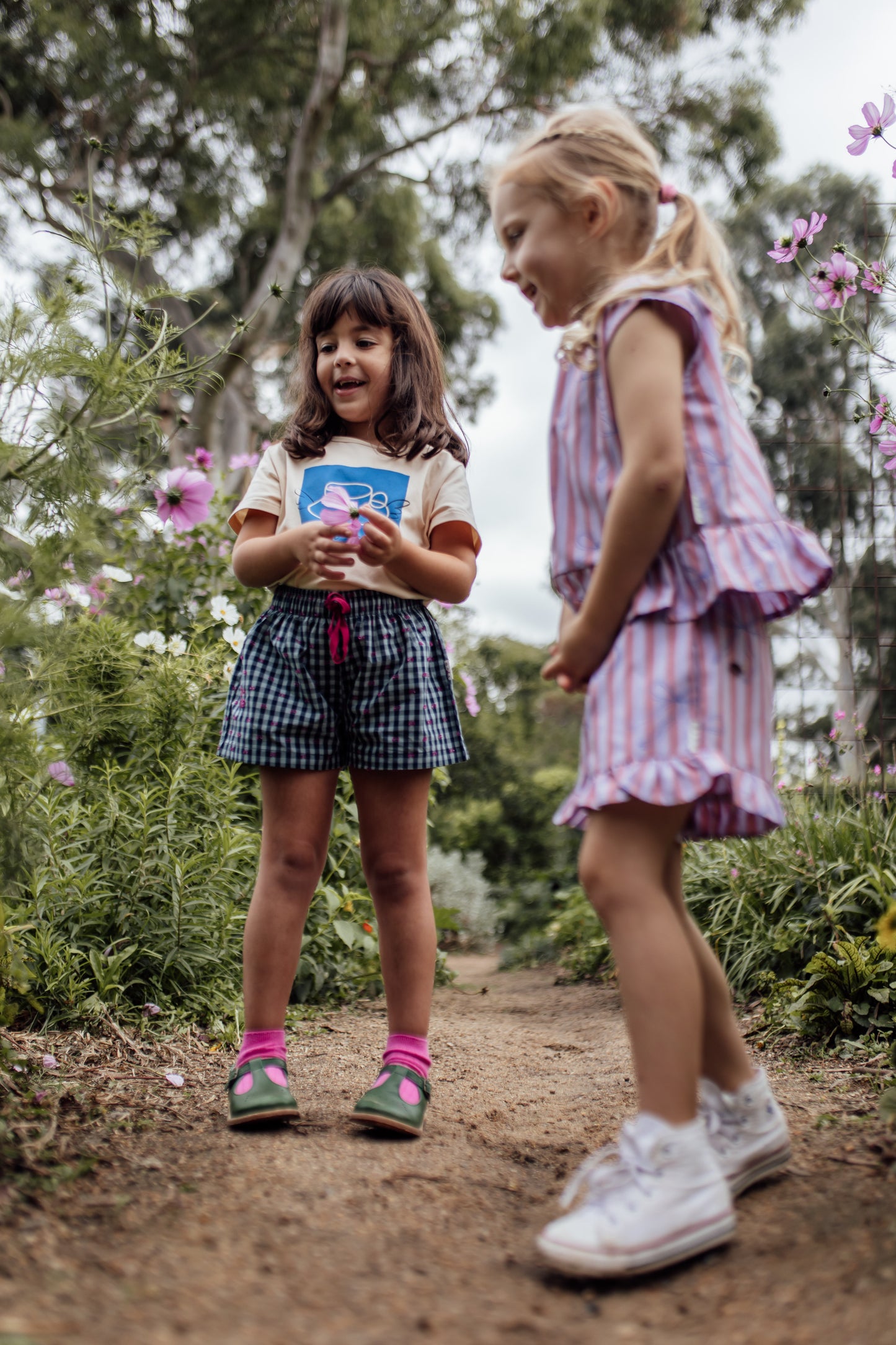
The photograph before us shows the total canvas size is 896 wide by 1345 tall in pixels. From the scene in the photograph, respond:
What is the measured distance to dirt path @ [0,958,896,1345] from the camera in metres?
1.03

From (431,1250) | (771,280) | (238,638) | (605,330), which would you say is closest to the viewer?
(431,1250)

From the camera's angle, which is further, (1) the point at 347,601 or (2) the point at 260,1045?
(1) the point at 347,601

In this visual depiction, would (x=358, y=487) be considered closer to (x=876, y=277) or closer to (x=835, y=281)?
(x=876, y=277)

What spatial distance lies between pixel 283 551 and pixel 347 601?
16 centimetres

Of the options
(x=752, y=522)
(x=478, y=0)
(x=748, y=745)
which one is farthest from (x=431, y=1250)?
(x=478, y=0)

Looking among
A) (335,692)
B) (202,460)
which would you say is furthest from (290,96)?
(335,692)

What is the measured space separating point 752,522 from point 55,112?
1066 cm

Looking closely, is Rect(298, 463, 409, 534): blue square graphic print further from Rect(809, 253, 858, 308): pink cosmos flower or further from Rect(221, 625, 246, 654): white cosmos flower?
Rect(809, 253, 858, 308): pink cosmos flower

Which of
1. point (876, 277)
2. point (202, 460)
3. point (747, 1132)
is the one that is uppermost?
point (876, 277)

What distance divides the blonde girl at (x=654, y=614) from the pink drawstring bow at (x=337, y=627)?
528 mm

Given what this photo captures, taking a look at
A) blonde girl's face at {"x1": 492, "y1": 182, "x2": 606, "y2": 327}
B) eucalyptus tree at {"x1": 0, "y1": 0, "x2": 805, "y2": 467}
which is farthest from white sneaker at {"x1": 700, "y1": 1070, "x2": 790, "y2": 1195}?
eucalyptus tree at {"x1": 0, "y1": 0, "x2": 805, "y2": 467}

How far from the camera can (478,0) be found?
940 centimetres

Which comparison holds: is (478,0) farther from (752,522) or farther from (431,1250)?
(431,1250)

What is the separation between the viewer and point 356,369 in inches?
79.4
